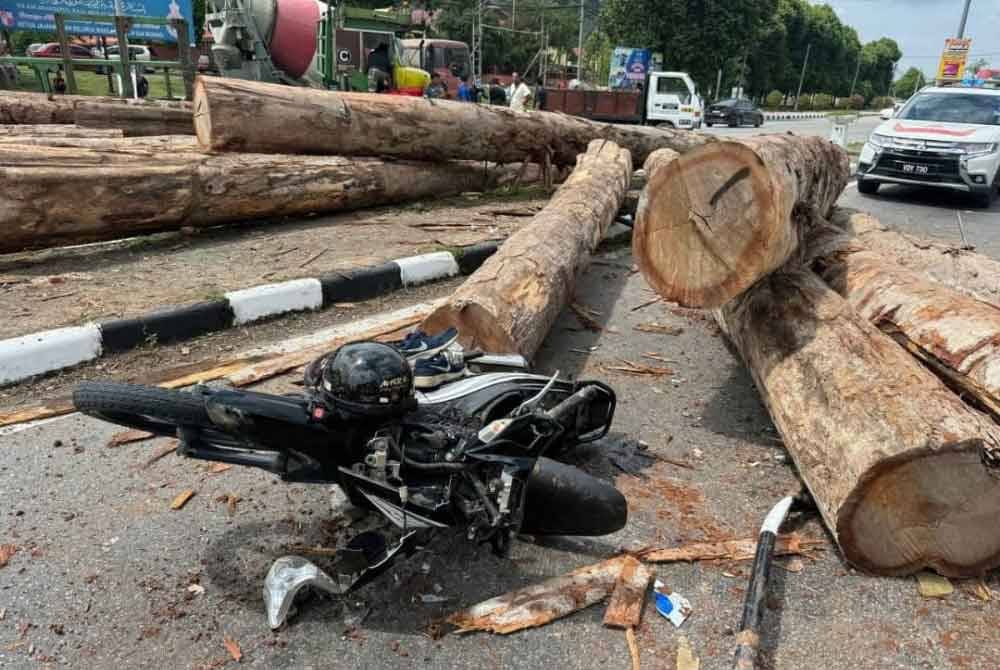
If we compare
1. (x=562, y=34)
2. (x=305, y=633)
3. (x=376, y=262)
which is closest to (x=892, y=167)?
(x=376, y=262)

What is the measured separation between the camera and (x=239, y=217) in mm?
6820

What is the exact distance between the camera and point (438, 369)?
2.95 meters

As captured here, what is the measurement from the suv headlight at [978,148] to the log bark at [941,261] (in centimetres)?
536

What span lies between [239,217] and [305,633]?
17.3 feet

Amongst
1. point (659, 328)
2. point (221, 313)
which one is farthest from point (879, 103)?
point (221, 313)

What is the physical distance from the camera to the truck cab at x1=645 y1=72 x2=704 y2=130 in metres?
25.2

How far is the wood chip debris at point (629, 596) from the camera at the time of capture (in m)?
2.45

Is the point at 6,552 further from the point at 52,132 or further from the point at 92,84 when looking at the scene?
the point at 92,84

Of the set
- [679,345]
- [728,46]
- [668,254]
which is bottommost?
[679,345]

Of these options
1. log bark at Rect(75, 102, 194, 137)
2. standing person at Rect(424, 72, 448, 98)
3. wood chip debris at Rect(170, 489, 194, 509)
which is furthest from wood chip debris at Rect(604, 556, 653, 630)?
standing person at Rect(424, 72, 448, 98)

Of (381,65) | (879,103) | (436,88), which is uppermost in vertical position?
(381,65)

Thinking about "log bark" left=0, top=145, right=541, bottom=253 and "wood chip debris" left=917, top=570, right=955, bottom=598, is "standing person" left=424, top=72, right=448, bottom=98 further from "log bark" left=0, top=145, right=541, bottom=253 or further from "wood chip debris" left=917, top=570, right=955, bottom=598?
"wood chip debris" left=917, top=570, right=955, bottom=598

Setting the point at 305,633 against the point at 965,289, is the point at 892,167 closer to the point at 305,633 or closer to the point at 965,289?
the point at 965,289

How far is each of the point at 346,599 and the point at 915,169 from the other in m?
11.5
